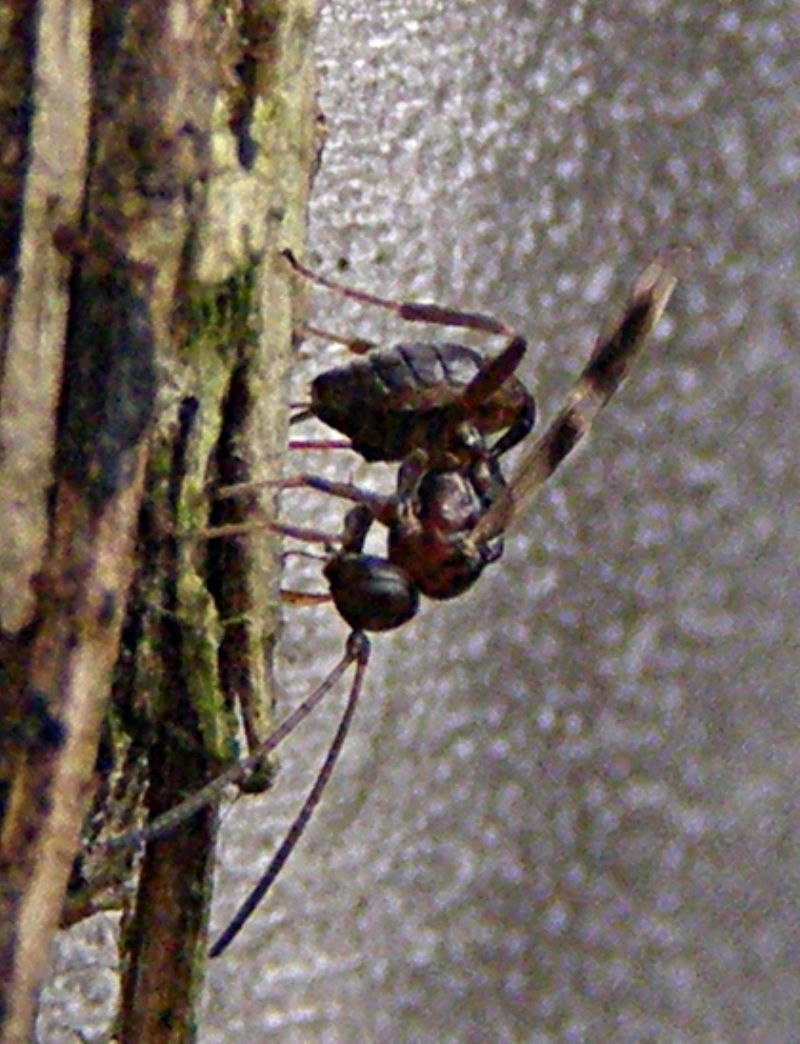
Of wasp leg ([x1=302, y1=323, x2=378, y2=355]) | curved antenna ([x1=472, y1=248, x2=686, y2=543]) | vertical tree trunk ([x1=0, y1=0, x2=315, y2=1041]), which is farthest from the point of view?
wasp leg ([x1=302, y1=323, x2=378, y2=355])

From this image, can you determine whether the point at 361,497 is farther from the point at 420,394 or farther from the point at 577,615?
the point at 577,615

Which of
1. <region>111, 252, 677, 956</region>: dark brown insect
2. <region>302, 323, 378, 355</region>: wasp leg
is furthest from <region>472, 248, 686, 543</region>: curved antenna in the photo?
<region>302, 323, 378, 355</region>: wasp leg

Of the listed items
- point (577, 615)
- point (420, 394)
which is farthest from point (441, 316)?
point (577, 615)

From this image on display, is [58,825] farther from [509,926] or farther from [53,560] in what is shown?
[509,926]

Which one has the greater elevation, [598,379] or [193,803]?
[598,379]

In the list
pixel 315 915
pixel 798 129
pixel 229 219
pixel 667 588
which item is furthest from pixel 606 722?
pixel 229 219

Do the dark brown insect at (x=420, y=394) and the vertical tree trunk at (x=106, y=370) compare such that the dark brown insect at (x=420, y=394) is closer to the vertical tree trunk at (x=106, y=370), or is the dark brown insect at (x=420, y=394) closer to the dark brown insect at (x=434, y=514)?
the dark brown insect at (x=434, y=514)

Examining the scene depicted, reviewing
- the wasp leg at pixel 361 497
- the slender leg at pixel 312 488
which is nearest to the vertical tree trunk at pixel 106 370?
the slender leg at pixel 312 488

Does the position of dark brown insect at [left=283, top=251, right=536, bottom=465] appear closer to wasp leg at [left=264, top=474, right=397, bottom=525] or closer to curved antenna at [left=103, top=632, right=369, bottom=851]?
wasp leg at [left=264, top=474, right=397, bottom=525]
